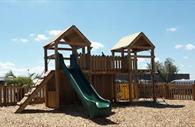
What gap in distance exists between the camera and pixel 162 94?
30531mm

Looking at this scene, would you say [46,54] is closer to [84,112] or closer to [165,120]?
[84,112]

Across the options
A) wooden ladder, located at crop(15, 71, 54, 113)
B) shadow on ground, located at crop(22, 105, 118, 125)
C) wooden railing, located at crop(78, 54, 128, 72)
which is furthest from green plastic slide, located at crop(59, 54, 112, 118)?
wooden ladder, located at crop(15, 71, 54, 113)

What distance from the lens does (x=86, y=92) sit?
61.0ft

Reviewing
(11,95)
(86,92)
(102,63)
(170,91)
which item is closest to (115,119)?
(86,92)

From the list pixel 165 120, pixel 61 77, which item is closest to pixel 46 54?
pixel 61 77

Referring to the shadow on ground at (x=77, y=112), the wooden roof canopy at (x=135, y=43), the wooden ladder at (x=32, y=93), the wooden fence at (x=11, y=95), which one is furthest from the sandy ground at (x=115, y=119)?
the wooden fence at (x=11, y=95)

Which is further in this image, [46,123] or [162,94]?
[162,94]

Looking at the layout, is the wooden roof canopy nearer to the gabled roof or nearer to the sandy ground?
the gabled roof

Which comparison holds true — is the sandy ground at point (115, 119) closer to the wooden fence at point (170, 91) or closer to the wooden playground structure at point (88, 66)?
the wooden playground structure at point (88, 66)

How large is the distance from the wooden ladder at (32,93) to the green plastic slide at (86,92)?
3.20 ft

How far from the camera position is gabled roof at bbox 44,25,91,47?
21.1m

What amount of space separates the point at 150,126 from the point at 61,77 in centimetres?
889

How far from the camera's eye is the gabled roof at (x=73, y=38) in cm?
2112

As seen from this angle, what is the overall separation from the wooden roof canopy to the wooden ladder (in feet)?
19.6
